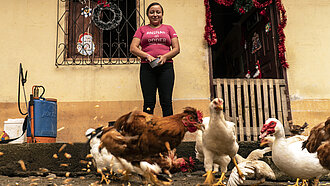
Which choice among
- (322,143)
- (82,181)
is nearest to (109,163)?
(82,181)

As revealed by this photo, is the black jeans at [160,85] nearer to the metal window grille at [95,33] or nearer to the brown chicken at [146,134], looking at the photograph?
the brown chicken at [146,134]

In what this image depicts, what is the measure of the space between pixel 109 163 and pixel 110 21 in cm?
353

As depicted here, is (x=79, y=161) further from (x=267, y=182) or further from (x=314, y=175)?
(x=314, y=175)

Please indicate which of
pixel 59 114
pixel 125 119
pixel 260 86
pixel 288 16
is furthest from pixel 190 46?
pixel 125 119

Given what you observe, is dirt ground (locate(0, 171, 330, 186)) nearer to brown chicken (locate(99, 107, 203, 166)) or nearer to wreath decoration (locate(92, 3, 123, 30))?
brown chicken (locate(99, 107, 203, 166))

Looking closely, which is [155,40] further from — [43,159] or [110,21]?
[43,159]

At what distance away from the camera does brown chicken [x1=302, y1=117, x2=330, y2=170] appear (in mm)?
2723

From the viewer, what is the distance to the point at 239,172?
323cm

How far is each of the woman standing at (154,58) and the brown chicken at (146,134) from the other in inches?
41.7

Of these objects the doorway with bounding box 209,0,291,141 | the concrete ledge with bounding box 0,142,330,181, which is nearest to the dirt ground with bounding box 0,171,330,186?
the concrete ledge with bounding box 0,142,330,181

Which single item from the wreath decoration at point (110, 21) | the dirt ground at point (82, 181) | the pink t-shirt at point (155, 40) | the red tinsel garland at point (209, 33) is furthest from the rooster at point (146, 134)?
the wreath decoration at point (110, 21)

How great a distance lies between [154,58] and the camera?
418 cm

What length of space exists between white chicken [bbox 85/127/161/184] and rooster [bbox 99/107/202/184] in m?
0.08

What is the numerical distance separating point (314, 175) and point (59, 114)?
4502 millimetres
